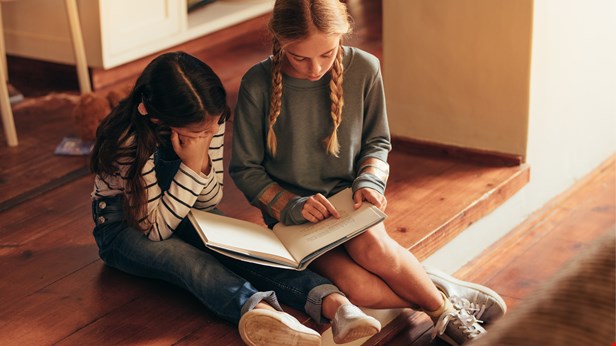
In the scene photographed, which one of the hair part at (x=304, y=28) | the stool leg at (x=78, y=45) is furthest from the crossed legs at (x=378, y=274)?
the stool leg at (x=78, y=45)

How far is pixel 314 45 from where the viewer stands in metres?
1.59

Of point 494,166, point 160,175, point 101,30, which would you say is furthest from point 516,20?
point 101,30

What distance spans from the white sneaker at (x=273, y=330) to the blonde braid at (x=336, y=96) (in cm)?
37

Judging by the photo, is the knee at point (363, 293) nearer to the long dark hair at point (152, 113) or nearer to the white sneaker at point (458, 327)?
the white sneaker at point (458, 327)

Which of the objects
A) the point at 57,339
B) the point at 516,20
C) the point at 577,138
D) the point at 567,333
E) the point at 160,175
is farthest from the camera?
the point at 577,138

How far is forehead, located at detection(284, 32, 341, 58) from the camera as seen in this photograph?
1.58 meters

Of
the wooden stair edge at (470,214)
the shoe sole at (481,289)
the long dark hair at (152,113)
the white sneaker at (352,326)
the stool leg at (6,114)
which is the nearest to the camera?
the white sneaker at (352,326)

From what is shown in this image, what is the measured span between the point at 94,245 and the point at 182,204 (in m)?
0.39

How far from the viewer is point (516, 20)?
2.28 metres

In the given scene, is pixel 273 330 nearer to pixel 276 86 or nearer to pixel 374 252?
pixel 374 252

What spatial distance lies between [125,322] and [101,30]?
5.17 feet

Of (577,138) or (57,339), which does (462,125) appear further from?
(57,339)

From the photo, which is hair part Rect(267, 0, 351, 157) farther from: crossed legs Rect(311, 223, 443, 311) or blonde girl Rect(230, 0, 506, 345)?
crossed legs Rect(311, 223, 443, 311)

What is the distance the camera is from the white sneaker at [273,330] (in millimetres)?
1531
